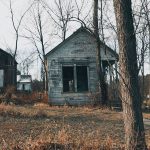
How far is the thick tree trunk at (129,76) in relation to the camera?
28.8 ft

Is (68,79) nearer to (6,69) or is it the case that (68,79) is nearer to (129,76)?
(6,69)

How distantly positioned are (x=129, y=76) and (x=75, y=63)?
1918 cm

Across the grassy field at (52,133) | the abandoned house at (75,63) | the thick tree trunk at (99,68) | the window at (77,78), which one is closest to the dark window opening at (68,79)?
the window at (77,78)

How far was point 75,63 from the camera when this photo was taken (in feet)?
91.6

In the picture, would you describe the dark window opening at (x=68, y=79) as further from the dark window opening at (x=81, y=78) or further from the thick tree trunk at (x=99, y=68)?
the thick tree trunk at (x=99, y=68)

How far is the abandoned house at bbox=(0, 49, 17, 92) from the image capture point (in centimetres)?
4506

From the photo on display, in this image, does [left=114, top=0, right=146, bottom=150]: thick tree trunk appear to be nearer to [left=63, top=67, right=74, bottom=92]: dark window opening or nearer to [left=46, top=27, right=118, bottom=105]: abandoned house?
[left=46, top=27, right=118, bottom=105]: abandoned house

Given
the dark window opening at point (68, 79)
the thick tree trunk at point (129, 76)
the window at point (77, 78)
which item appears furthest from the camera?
the dark window opening at point (68, 79)

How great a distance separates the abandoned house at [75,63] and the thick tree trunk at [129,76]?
1844 centimetres

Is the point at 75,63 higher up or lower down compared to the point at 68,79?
higher up

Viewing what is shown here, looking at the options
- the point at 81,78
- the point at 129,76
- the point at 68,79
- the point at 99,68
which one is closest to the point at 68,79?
the point at 68,79

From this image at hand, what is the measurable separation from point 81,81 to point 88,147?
830 inches

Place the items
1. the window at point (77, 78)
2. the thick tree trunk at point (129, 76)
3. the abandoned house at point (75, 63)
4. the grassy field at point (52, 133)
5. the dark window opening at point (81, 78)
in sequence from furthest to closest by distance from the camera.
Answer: the dark window opening at point (81, 78) < the window at point (77, 78) < the abandoned house at point (75, 63) < the grassy field at point (52, 133) < the thick tree trunk at point (129, 76)

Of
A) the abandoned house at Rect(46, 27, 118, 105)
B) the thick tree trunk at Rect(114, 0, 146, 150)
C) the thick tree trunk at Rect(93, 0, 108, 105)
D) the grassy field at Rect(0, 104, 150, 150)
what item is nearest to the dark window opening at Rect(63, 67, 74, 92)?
the abandoned house at Rect(46, 27, 118, 105)
